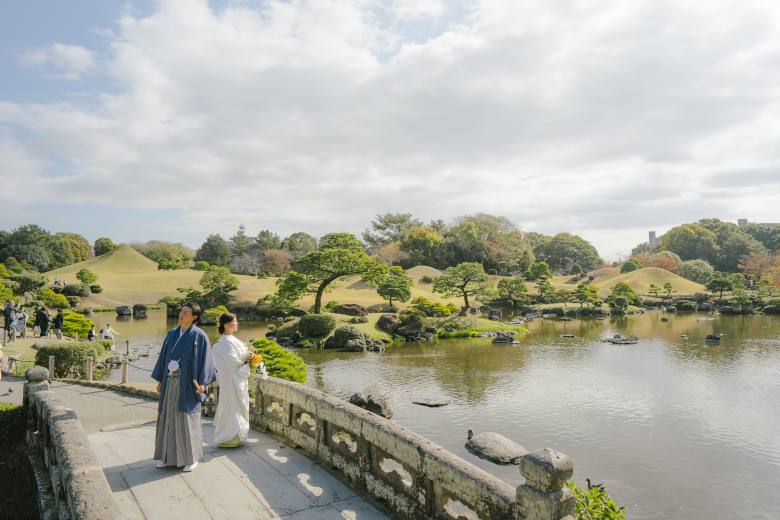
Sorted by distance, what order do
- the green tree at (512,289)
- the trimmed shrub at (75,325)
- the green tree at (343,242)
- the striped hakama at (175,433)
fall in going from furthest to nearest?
the green tree at (512,289) < the green tree at (343,242) < the trimmed shrub at (75,325) < the striped hakama at (175,433)

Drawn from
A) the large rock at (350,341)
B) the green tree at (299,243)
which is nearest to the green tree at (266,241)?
the green tree at (299,243)

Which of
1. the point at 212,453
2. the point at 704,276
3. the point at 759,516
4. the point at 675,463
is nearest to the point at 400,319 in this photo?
the point at 675,463

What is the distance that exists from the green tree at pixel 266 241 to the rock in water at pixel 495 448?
75.3 meters

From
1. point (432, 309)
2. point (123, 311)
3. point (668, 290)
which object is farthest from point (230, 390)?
point (668, 290)

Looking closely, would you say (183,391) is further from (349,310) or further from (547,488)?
(349,310)

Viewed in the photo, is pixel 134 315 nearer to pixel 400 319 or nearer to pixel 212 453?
pixel 400 319

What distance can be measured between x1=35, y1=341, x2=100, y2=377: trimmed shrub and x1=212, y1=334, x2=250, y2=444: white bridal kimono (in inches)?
498

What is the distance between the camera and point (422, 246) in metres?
78.8

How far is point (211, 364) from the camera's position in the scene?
230 inches

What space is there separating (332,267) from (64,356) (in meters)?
18.9

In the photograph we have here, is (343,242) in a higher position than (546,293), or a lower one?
higher

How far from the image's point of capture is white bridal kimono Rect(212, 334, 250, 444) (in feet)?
20.3

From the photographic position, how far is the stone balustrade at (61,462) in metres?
3.45

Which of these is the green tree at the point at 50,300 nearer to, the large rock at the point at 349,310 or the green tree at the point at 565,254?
the large rock at the point at 349,310
